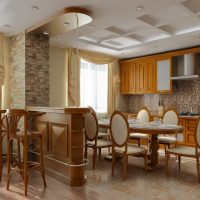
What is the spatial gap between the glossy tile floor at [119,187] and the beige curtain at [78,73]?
210cm

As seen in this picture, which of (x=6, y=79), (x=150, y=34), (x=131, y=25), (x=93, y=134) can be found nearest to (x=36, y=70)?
(x=6, y=79)

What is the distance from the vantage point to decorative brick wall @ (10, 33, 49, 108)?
14.2 feet

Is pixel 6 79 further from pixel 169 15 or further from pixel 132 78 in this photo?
pixel 132 78

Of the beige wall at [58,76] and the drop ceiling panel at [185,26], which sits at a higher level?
the drop ceiling panel at [185,26]

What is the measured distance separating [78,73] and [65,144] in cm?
293

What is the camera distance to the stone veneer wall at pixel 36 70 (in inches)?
171

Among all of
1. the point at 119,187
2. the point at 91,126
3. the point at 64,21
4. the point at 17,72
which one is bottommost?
the point at 119,187

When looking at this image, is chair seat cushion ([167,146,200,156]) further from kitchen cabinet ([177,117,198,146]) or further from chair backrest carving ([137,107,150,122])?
kitchen cabinet ([177,117,198,146])

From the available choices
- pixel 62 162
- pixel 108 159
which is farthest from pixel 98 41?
pixel 62 162

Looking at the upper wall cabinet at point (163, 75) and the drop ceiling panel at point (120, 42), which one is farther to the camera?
the upper wall cabinet at point (163, 75)

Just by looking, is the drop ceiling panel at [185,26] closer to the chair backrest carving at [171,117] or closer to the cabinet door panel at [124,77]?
the chair backrest carving at [171,117]

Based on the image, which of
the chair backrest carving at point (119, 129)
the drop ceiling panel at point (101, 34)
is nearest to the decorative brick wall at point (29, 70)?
the drop ceiling panel at point (101, 34)

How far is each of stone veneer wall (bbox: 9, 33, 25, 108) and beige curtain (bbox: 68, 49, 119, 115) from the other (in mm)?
1211

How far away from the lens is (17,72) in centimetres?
455
